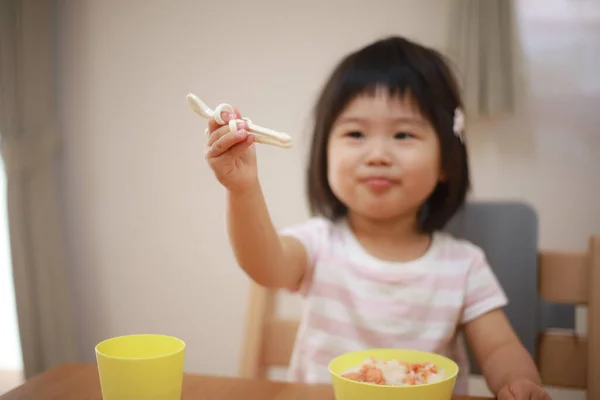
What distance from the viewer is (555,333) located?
0.81 meters

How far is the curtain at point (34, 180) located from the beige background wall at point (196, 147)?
3 cm

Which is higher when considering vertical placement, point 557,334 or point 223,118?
point 223,118

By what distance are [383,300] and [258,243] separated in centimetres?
21

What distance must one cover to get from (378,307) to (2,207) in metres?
0.70

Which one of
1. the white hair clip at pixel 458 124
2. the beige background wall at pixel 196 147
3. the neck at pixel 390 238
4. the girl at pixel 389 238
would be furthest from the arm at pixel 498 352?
the beige background wall at pixel 196 147

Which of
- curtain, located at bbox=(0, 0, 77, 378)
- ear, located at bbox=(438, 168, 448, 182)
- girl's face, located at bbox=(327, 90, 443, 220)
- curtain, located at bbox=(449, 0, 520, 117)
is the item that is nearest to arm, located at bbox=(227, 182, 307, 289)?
girl's face, located at bbox=(327, 90, 443, 220)

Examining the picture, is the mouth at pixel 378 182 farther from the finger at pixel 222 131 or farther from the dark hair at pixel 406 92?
the finger at pixel 222 131

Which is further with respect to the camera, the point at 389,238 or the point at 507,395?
the point at 389,238

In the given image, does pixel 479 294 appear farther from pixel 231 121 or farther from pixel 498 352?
pixel 231 121

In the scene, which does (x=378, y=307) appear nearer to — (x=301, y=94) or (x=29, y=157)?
(x=301, y=94)

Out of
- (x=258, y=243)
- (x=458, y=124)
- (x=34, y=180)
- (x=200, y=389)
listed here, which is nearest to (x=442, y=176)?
(x=458, y=124)

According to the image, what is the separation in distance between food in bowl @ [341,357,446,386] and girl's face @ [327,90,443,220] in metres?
0.27

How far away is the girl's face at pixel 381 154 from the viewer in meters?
0.73

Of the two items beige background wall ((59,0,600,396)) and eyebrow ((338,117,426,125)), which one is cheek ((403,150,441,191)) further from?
beige background wall ((59,0,600,396))
